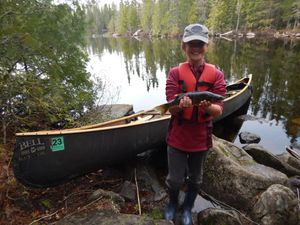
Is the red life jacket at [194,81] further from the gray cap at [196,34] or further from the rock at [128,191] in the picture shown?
the rock at [128,191]

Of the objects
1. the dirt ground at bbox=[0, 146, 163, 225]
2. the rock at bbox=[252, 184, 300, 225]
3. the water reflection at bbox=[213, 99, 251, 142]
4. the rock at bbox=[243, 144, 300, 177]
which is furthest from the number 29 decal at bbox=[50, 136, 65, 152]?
the water reflection at bbox=[213, 99, 251, 142]

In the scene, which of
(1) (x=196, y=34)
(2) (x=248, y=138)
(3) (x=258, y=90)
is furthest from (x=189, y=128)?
(3) (x=258, y=90)

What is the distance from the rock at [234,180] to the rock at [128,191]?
1281 mm

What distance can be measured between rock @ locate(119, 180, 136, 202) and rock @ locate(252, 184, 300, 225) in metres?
2.00

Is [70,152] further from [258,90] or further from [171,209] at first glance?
[258,90]

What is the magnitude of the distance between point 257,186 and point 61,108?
12.4 ft

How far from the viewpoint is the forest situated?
162 ft

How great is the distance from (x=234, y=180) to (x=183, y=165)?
5.41 ft

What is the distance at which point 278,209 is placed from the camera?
3.71m

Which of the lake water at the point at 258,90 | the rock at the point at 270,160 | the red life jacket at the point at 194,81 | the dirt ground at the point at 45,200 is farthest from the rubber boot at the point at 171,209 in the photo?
the lake water at the point at 258,90

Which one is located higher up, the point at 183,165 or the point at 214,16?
the point at 214,16

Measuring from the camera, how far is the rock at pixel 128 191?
4.55 metres

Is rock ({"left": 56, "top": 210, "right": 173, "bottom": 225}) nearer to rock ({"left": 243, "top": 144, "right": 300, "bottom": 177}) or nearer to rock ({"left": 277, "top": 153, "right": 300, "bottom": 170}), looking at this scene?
rock ({"left": 243, "top": 144, "right": 300, "bottom": 177})

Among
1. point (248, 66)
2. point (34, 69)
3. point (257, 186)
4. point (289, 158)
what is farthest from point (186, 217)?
point (248, 66)
